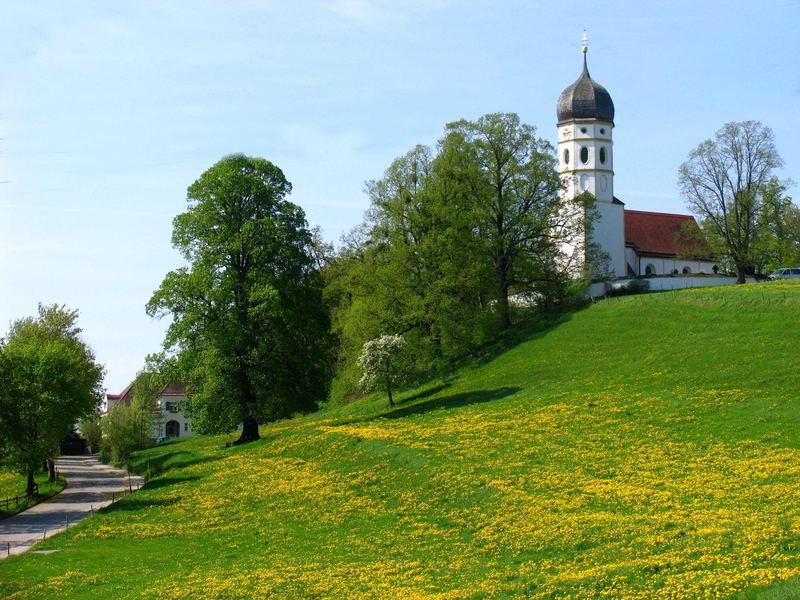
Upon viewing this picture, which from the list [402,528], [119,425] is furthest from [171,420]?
[402,528]

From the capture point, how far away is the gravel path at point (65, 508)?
4362cm

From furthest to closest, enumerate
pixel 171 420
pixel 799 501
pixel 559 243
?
pixel 171 420 → pixel 559 243 → pixel 799 501

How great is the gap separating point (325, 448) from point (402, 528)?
59.8 ft

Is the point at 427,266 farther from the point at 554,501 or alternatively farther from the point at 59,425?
the point at 554,501

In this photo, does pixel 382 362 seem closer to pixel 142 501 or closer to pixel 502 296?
pixel 502 296

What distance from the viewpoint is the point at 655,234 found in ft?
372

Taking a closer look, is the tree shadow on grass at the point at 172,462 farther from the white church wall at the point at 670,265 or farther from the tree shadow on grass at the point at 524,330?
the white church wall at the point at 670,265

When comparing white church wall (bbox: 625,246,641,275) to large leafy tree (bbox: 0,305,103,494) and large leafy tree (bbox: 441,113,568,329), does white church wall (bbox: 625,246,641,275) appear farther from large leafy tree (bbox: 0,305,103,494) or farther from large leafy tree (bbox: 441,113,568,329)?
large leafy tree (bbox: 0,305,103,494)

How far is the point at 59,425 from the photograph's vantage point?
62.4m

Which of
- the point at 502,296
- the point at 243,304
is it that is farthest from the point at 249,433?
the point at 502,296

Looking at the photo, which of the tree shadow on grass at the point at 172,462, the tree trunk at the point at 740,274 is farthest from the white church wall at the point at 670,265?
the tree shadow on grass at the point at 172,462

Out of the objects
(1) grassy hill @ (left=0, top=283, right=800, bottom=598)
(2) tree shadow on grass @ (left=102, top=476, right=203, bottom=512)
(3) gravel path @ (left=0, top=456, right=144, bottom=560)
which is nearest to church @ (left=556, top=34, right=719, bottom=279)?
(1) grassy hill @ (left=0, top=283, right=800, bottom=598)

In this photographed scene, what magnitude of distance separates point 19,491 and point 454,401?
95.0ft

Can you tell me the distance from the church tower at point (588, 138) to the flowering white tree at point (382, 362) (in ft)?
127
